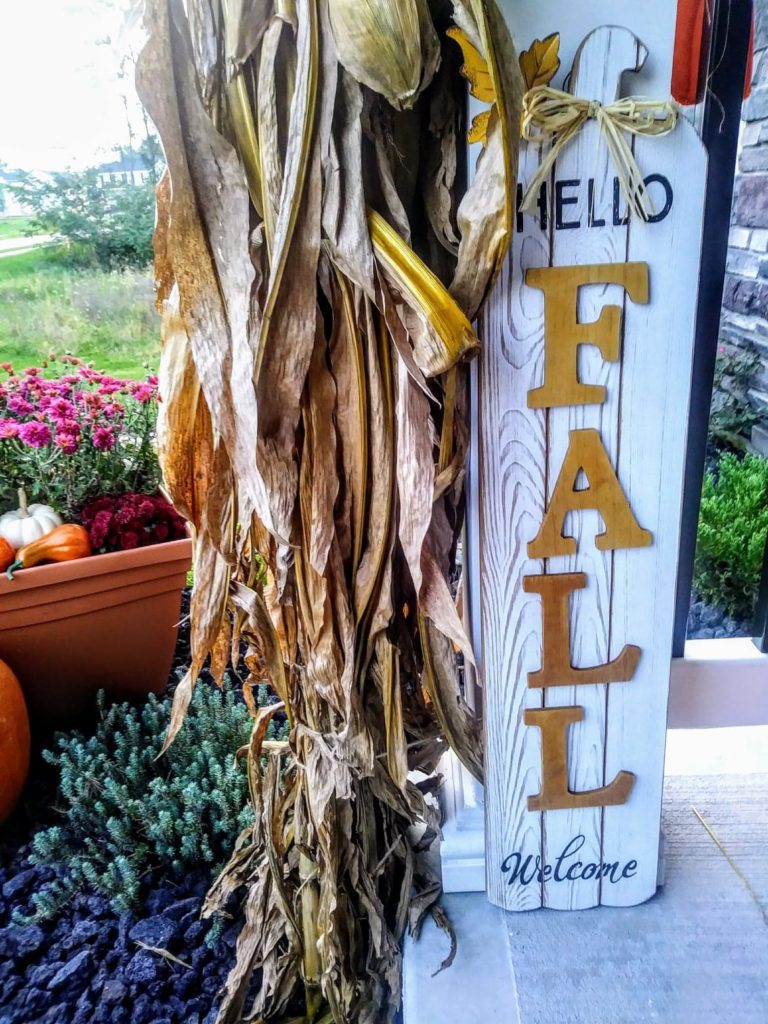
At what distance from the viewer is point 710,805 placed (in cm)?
138

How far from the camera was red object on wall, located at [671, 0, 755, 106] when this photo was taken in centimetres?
79

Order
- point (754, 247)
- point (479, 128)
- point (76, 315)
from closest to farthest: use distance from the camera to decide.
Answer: point (479, 128) → point (754, 247) → point (76, 315)

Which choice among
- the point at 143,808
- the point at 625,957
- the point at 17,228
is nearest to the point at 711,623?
the point at 625,957

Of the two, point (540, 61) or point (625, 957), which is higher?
point (540, 61)

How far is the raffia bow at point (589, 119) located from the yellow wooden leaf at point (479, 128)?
0.14ft

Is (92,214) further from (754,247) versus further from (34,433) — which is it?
(754,247)

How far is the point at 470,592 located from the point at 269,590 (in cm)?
30

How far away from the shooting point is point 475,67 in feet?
2.43

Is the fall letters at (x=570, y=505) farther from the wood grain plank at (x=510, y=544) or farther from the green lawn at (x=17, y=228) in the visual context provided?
Answer: the green lawn at (x=17, y=228)

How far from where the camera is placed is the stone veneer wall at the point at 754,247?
4.64 ft

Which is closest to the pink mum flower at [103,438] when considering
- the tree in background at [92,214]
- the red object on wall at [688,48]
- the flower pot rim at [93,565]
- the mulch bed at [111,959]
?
the flower pot rim at [93,565]

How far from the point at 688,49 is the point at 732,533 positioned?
987 millimetres

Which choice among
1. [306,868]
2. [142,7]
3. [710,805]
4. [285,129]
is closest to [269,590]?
[306,868]

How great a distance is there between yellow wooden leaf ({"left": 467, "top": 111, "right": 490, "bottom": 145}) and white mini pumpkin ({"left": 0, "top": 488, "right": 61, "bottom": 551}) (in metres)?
1.46
